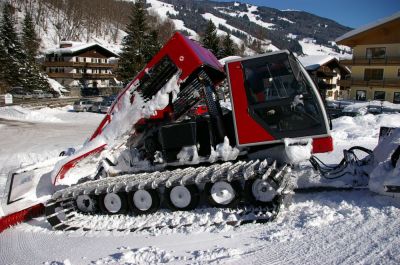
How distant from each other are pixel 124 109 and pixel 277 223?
341 cm

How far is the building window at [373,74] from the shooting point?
1645 inches

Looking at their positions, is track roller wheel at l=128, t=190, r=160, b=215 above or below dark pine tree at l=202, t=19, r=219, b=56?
below

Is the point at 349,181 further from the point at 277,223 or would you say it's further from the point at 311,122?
the point at 277,223

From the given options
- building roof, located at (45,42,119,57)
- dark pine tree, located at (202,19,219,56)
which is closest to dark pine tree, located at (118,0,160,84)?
dark pine tree, located at (202,19,219,56)

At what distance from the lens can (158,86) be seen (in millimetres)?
6844

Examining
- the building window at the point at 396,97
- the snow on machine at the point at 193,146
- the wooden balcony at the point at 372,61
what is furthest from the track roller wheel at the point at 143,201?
the wooden balcony at the point at 372,61

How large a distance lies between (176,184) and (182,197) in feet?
1.10

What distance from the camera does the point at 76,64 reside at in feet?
223

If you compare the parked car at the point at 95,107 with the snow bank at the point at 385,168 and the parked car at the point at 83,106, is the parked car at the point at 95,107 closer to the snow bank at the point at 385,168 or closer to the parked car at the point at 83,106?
the parked car at the point at 83,106

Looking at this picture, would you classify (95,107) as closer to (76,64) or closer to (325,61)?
(325,61)

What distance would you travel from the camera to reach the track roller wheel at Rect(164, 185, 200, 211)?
6.33 metres

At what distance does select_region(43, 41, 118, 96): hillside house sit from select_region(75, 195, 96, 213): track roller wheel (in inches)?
2538

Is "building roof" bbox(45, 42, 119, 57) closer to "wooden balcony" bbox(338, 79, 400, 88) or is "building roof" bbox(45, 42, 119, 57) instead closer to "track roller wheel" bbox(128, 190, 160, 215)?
"wooden balcony" bbox(338, 79, 400, 88)

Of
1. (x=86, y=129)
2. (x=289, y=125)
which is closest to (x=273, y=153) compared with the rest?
(x=289, y=125)
